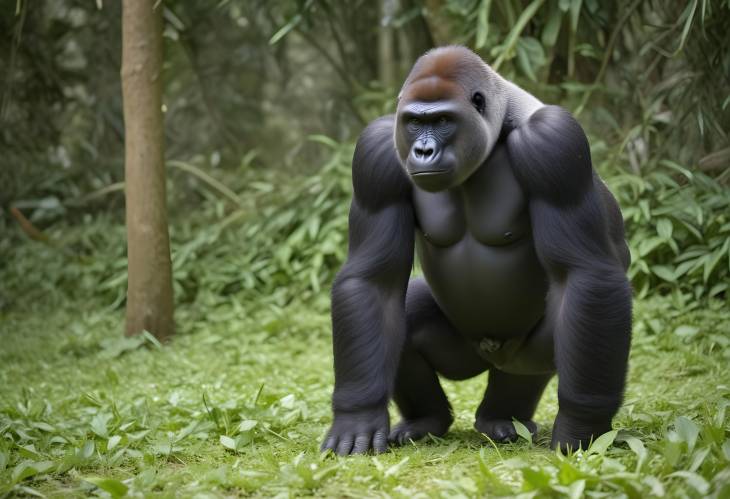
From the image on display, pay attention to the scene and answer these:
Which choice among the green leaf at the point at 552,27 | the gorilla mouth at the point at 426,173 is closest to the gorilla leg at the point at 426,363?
the gorilla mouth at the point at 426,173

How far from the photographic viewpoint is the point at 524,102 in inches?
124

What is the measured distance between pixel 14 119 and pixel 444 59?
19.7 ft

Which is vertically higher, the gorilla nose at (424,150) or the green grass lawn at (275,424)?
the gorilla nose at (424,150)

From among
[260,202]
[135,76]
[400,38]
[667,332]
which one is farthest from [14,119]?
[667,332]

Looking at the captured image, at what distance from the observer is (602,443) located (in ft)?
8.64

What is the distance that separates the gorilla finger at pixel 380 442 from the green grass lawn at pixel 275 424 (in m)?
0.06

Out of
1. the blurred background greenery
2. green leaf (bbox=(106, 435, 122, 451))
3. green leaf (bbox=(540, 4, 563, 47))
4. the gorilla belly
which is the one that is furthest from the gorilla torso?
green leaf (bbox=(540, 4, 563, 47))

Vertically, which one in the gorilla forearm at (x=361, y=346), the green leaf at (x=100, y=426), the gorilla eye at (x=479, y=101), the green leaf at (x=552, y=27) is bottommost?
the green leaf at (x=100, y=426)

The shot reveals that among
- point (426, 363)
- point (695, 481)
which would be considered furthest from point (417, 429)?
point (695, 481)

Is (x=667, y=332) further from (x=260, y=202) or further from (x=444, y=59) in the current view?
(x=260, y=202)

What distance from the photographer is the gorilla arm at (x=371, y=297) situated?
2.98 m

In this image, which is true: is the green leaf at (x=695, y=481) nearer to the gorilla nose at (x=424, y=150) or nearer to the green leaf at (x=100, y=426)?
the gorilla nose at (x=424, y=150)

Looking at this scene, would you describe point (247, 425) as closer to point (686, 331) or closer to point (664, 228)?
point (686, 331)

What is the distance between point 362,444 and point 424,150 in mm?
954
